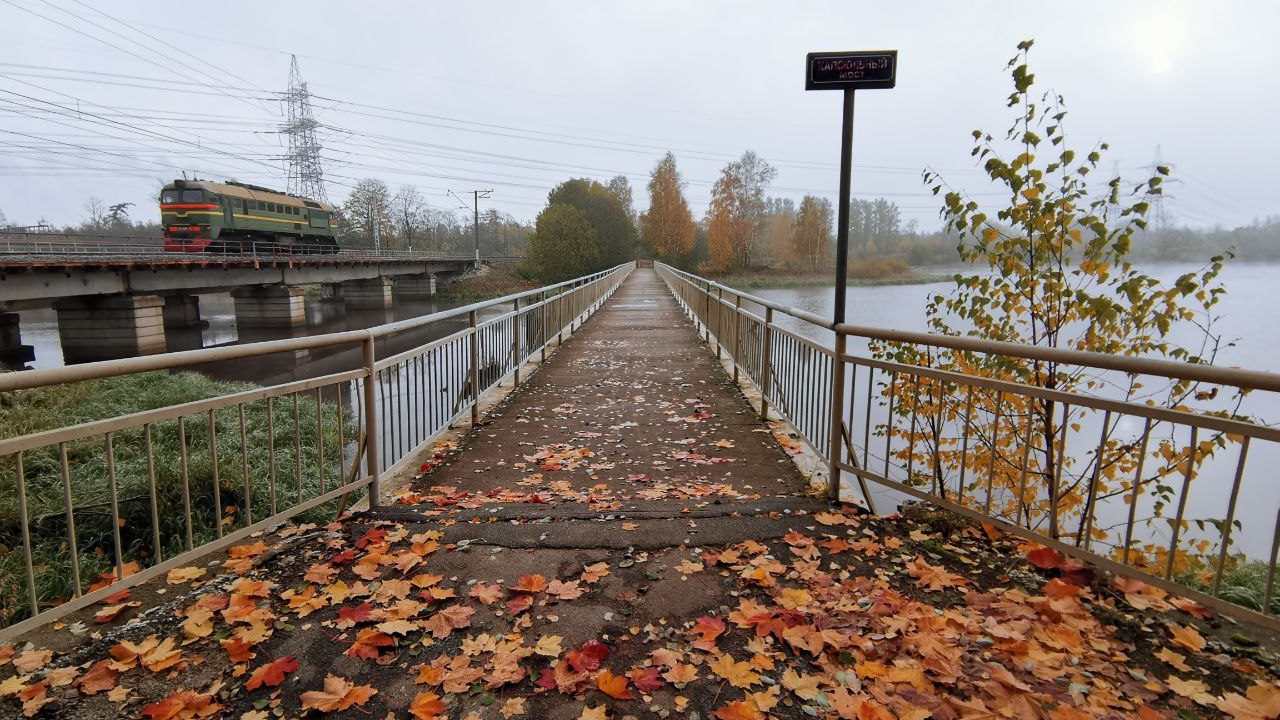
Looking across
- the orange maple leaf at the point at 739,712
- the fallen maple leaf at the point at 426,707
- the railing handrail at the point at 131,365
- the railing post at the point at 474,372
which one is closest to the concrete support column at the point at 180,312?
the railing post at the point at 474,372

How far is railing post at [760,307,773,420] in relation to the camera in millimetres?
6535

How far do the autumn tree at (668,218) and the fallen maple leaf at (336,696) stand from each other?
79.6 metres

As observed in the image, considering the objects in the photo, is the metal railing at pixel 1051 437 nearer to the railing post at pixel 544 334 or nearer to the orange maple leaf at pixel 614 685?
the orange maple leaf at pixel 614 685

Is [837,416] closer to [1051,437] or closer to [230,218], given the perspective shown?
[1051,437]

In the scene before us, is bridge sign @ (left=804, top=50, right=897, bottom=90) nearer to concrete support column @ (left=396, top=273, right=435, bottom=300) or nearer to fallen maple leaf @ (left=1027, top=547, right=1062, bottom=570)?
fallen maple leaf @ (left=1027, top=547, right=1062, bottom=570)

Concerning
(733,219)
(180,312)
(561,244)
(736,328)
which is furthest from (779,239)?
(736,328)

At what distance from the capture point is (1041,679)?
2.39 metres

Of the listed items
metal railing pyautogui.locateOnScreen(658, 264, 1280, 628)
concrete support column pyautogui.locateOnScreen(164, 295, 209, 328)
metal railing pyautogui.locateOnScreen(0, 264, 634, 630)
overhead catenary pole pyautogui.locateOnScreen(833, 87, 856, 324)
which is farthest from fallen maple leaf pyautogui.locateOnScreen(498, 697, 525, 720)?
concrete support column pyautogui.locateOnScreen(164, 295, 209, 328)

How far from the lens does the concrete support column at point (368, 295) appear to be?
64250 mm

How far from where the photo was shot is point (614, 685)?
241 cm

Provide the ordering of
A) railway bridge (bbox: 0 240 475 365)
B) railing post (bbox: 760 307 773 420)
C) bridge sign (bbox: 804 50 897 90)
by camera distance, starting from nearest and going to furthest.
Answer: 1. bridge sign (bbox: 804 50 897 90)
2. railing post (bbox: 760 307 773 420)
3. railway bridge (bbox: 0 240 475 365)

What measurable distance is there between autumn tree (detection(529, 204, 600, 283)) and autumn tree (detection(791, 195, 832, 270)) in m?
22.6

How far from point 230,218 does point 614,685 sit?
1822 inches

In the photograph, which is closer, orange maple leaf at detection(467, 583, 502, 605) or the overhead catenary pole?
orange maple leaf at detection(467, 583, 502, 605)
